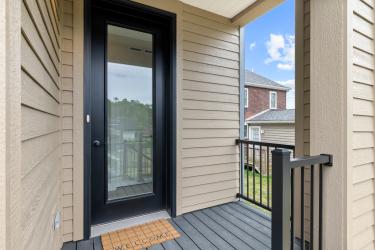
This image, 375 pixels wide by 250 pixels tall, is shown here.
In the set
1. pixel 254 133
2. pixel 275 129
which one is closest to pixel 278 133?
pixel 275 129

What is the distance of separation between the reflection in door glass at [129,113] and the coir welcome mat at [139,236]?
362mm

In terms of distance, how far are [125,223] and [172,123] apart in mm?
1184

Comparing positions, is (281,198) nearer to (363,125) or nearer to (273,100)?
(363,125)

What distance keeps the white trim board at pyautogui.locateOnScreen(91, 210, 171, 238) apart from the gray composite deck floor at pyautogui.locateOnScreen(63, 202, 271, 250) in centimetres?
11

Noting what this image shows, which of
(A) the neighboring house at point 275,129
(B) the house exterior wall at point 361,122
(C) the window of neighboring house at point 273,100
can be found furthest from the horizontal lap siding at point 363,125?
(C) the window of neighboring house at point 273,100

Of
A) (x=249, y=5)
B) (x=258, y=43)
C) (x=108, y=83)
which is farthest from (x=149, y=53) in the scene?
(x=258, y=43)

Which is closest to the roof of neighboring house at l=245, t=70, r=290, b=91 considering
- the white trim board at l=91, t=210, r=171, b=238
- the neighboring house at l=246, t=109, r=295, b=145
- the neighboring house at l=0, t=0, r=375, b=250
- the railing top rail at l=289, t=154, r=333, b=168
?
the neighboring house at l=246, t=109, r=295, b=145

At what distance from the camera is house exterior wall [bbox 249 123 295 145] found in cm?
877

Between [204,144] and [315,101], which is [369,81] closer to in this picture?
[315,101]

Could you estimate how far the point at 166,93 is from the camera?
2.51 meters

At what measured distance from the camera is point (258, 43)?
16859 mm

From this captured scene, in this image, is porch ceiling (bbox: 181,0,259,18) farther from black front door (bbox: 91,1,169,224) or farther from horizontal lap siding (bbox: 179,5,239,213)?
black front door (bbox: 91,1,169,224)

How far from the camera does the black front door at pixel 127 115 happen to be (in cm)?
215

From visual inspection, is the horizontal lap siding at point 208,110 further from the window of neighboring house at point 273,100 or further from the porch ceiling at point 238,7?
the window of neighboring house at point 273,100
